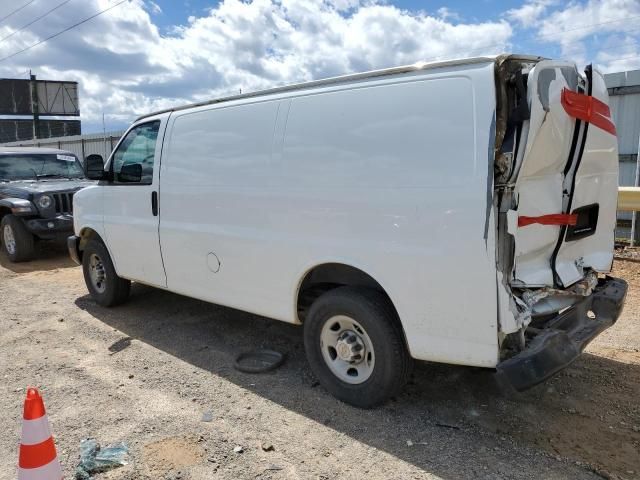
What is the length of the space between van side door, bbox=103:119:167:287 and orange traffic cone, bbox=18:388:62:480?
2.63 m

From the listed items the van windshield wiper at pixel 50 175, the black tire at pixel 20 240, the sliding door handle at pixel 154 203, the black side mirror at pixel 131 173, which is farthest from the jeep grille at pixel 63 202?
the sliding door handle at pixel 154 203

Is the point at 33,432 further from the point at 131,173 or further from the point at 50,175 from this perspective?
the point at 50,175

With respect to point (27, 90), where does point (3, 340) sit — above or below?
below

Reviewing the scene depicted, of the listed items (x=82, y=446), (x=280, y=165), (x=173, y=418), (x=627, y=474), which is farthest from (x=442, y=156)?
(x=82, y=446)

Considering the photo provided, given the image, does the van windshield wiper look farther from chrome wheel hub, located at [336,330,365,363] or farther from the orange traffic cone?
the orange traffic cone

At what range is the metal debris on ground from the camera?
9.70 feet

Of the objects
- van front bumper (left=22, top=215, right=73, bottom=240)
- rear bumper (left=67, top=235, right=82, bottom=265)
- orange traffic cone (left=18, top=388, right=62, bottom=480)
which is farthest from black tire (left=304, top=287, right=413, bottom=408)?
van front bumper (left=22, top=215, right=73, bottom=240)

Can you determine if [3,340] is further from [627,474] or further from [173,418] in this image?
[627,474]

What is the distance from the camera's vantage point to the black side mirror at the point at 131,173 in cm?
511

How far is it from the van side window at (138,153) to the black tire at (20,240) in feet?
14.8

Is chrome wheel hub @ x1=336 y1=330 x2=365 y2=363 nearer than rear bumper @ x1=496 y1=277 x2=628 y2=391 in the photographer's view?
No

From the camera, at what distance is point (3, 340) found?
5195 millimetres

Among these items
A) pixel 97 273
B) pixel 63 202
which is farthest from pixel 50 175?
pixel 97 273

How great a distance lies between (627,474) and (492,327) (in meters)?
1.08
